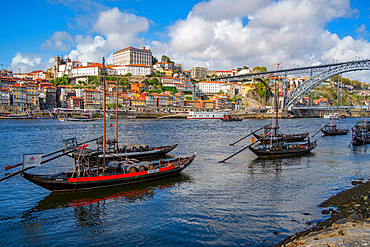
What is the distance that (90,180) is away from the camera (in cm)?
1269

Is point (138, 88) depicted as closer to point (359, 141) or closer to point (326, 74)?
point (326, 74)

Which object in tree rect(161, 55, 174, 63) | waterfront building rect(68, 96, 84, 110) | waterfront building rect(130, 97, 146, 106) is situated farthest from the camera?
tree rect(161, 55, 174, 63)

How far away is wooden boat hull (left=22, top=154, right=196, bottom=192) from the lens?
39.4ft

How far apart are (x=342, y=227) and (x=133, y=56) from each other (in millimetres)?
127610

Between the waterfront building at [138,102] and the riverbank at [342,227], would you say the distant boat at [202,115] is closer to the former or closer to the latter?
the waterfront building at [138,102]

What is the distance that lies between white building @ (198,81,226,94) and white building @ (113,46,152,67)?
26047mm

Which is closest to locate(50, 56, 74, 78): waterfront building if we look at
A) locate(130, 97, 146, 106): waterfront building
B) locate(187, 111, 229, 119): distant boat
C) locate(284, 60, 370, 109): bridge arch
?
locate(130, 97, 146, 106): waterfront building

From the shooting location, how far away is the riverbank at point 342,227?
662cm

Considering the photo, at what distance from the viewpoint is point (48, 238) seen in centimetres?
884

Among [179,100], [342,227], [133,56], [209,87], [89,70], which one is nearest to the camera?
[342,227]

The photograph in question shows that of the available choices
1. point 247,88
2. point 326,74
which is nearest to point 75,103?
point 247,88

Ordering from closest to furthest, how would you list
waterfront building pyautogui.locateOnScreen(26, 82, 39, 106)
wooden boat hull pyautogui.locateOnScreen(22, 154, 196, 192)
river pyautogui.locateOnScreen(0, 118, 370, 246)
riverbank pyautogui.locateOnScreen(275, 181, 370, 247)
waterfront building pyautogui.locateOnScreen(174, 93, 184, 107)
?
riverbank pyautogui.locateOnScreen(275, 181, 370, 247)
river pyautogui.locateOnScreen(0, 118, 370, 246)
wooden boat hull pyautogui.locateOnScreen(22, 154, 196, 192)
waterfront building pyautogui.locateOnScreen(26, 82, 39, 106)
waterfront building pyautogui.locateOnScreen(174, 93, 184, 107)

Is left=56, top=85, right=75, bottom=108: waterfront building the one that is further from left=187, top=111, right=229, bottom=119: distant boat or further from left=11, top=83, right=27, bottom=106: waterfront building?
left=187, top=111, right=229, bottom=119: distant boat

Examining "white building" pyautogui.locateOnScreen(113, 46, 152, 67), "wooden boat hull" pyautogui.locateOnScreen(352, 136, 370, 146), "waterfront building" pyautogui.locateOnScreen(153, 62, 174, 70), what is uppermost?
"white building" pyautogui.locateOnScreen(113, 46, 152, 67)
